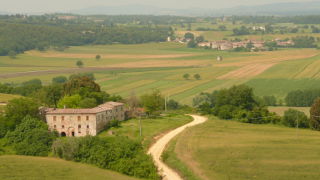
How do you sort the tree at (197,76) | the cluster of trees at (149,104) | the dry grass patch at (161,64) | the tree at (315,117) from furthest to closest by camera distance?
the dry grass patch at (161,64)
the tree at (197,76)
the cluster of trees at (149,104)
the tree at (315,117)

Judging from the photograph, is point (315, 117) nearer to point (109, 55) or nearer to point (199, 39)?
point (109, 55)

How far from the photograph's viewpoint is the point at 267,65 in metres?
119

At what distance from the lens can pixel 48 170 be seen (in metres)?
40.8

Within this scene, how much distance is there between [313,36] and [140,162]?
15801 cm

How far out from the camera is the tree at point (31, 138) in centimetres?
4858

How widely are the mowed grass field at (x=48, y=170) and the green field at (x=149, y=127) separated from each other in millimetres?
8455

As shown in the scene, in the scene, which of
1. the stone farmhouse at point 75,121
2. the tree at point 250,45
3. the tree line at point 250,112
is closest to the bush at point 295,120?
the tree line at point 250,112

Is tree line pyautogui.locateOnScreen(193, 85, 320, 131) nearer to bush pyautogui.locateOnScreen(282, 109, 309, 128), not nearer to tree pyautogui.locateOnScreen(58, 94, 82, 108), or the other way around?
bush pyautogui.locateOnScreen(282, 109, 309, 128)

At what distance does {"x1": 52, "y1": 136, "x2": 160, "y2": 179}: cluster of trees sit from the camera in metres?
41.6

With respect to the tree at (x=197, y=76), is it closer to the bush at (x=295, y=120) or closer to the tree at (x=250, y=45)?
the bush at (x=295, y=120)

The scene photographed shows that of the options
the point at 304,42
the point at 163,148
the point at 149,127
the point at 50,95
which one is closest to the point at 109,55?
the point at 304,42

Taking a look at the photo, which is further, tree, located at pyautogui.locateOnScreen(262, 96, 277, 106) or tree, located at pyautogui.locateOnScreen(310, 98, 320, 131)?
tree, located at pyautogui.locateOnScreen(262, 96, 277, 106)

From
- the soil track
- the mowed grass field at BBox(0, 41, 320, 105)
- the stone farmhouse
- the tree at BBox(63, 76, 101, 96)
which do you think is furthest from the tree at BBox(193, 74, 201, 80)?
the stone farmhouse

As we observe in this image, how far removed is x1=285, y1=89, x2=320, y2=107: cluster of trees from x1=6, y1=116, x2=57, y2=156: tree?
36627 mm
